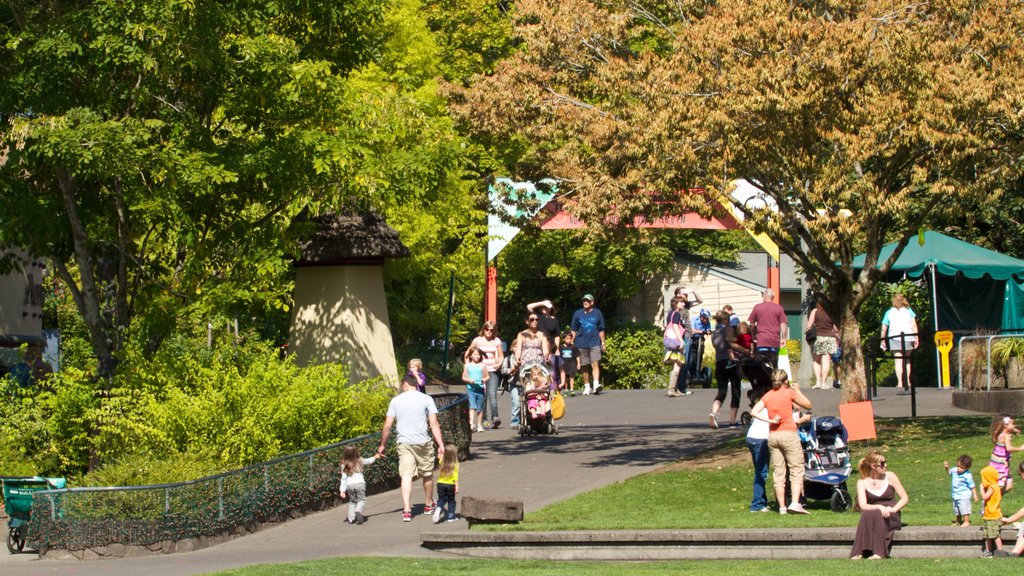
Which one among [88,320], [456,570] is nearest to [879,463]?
[456,570]

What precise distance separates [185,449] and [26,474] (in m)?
2.12

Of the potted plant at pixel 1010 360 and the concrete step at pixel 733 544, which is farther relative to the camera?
the potted plant at pixel 1010 360

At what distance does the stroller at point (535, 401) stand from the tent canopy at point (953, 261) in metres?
9.16

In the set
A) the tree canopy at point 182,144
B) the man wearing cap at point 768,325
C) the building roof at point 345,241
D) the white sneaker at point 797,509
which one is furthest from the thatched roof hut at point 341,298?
the white sneaker at point 797,509

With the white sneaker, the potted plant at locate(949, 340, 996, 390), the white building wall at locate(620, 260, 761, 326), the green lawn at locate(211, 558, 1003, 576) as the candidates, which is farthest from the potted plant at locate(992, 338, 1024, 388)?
the white building wall at locate(620, 260, 761, 326)

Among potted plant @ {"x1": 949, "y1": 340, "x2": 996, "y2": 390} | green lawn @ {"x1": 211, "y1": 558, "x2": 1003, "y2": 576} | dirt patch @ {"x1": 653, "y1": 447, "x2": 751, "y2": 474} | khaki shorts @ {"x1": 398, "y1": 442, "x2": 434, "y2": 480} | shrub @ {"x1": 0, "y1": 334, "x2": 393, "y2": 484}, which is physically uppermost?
potted plant @ {"x1": 949, "y1": 340, "x2": 996, "y2": 390}

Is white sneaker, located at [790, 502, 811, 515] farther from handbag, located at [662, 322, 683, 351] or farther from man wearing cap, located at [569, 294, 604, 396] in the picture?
man wearing cap, located at [569, 294, 604, 396]

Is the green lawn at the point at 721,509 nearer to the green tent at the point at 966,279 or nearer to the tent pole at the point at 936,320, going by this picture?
the tent pole at the point at 936,320

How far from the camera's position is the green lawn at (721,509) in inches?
475

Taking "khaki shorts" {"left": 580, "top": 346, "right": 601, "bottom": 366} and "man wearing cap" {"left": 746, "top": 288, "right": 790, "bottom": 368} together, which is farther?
"khaki shorts" {"left": 580, "top": 346, "right": 601, "bottom": 366}

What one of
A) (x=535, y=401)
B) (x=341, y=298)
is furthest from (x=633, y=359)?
(x=341, y=298)

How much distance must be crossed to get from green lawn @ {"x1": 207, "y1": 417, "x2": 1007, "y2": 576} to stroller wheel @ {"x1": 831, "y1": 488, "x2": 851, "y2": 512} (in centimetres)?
13

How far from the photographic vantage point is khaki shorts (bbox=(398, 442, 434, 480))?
1608 centimetres

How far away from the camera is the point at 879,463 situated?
13.3 meters
